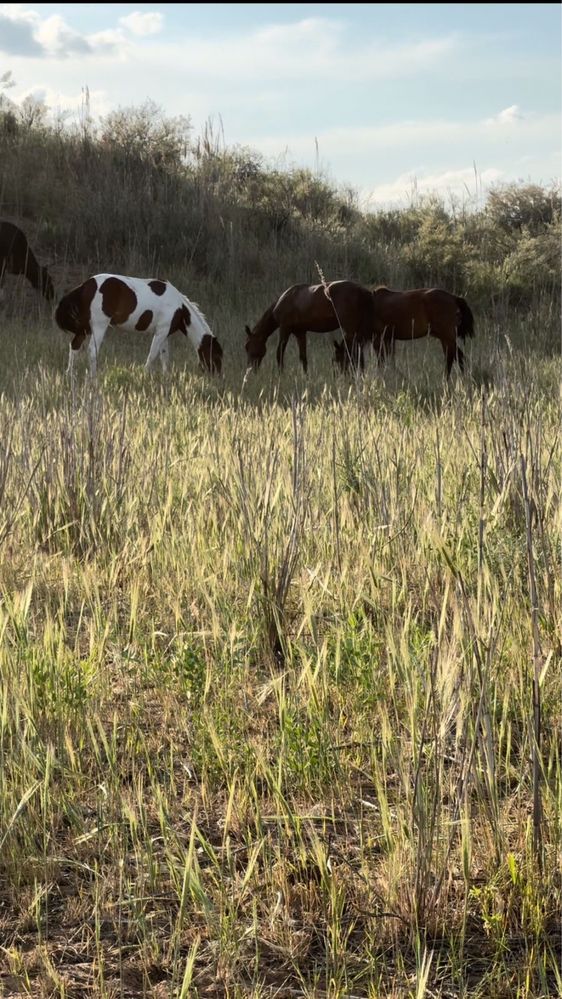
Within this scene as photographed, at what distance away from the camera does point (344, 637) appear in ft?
9.42

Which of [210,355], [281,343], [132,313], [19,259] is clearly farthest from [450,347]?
[19,259]

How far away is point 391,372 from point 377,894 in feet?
24.9

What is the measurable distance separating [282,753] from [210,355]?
8.53 m

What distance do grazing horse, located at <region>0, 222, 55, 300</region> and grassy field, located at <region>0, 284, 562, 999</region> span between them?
10.1 metres

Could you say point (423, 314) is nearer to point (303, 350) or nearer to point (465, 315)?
point (465, 315)

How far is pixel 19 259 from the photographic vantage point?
544 inches

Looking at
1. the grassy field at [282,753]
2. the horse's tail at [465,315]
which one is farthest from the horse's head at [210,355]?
the grassy field at [282,753]

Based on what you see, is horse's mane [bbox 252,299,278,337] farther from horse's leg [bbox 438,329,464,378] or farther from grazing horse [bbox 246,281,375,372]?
horse's leg [bbox 438,329,464,378]

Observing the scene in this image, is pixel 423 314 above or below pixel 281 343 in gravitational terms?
above

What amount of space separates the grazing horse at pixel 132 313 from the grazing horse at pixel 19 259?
326 centimetres

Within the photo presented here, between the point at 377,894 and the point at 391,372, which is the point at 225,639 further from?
the point at 391,372

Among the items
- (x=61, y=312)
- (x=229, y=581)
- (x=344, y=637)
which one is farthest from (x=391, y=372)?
(x=344, y=637)

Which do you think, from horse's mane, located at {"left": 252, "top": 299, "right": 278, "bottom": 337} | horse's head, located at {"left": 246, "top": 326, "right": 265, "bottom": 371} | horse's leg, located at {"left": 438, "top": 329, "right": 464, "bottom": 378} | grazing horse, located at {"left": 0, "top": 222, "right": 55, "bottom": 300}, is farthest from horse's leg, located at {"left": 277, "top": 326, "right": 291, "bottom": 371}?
grazing horse, located at {"left": 0, "top": 222, "right": 55, "bottom": 300}

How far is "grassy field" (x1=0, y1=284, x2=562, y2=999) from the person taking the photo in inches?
73.2
